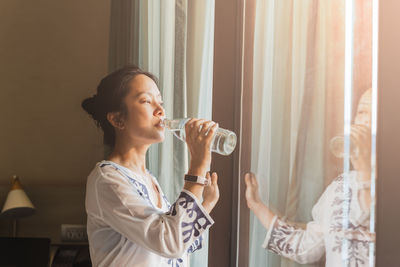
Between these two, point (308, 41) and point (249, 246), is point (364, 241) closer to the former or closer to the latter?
point (249, 246)

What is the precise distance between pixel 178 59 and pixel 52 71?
119cm

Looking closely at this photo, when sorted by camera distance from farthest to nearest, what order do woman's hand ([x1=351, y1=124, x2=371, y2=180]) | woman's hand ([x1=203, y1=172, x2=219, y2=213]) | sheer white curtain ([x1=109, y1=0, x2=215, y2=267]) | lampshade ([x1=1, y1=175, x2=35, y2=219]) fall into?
lampshade ([x1=1, y1=175, x2=35, y2=219])
sheer white curtain ([x1=109, y1=0, x2=215, y2=267])
woman's hand ([x1=203, y1=172, x2=219, y2=213])
woman's hand ([x1=351, y1=124, x2=371, y2=180])

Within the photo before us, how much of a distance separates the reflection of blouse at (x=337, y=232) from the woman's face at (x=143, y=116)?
1.36 ft

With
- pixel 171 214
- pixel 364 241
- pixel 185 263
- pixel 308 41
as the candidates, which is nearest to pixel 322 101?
pixel 308 41

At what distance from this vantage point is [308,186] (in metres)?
1.03

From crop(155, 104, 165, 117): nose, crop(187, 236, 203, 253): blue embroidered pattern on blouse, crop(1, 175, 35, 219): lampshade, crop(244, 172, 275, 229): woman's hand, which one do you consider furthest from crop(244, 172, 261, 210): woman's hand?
crop(1, 175, 35, 219): lampshade

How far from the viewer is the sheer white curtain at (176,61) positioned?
134 centimetres

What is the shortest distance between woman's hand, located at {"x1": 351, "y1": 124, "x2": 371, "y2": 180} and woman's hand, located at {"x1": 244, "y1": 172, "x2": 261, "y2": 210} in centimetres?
29

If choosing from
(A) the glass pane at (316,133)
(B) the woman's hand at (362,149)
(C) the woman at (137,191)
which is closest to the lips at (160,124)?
(C) the woman at (137,191)

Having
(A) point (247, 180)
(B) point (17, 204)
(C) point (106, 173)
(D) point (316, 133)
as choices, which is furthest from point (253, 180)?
(B) point (17, 204)

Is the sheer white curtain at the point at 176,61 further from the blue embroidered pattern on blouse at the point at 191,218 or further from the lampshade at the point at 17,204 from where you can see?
the lampshade at the point at 17,204

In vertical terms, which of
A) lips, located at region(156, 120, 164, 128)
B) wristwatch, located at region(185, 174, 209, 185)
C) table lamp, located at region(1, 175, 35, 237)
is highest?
lips, located at region(156, 120, 164, 128)

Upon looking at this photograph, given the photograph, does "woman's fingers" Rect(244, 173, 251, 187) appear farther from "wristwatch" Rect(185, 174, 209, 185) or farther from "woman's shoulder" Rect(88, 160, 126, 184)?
A: "woman's shoulder" Rect(88, 160, 126, 184)

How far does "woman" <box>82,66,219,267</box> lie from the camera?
39.6 inches
